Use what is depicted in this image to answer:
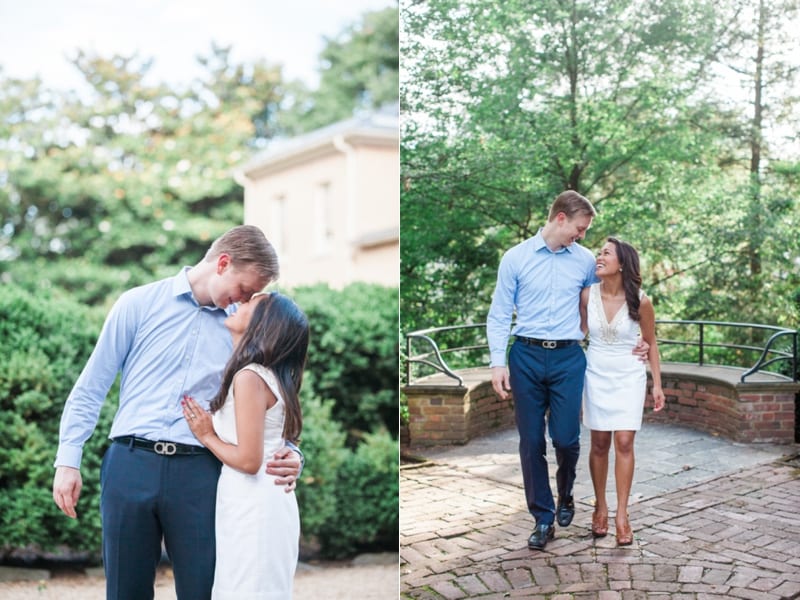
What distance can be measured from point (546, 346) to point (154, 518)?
1.41m

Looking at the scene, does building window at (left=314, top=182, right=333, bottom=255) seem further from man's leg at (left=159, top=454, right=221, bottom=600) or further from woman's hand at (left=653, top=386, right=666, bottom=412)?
man's leg at (left=159, top=454, right=221, bottom=600)

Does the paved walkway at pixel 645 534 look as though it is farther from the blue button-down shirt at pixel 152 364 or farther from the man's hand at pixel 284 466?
the blue button-down shirt at pixel 152 364

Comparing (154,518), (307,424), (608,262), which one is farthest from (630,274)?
(307,424)

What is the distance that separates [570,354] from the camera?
3.06 m

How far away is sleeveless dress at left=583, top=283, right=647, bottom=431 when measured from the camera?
300 cm

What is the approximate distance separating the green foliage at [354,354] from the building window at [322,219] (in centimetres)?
690

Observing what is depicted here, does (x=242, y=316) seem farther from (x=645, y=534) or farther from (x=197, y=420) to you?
(x=645, y=534)

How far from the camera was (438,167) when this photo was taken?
3.39m

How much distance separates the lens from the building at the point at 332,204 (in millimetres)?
12461

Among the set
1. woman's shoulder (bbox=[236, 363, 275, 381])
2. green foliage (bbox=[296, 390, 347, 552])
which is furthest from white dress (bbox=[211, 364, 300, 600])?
green foliage (bbox=[296, 390, 347, 552])

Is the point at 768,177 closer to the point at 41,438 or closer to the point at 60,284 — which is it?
the point at 41,438

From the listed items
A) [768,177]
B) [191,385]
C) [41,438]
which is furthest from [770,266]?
Answer: [41,438]

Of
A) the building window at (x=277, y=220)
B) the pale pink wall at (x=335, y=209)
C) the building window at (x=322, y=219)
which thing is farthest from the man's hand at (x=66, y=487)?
the building window at (x=322, y=219)

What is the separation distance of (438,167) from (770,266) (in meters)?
1.23
